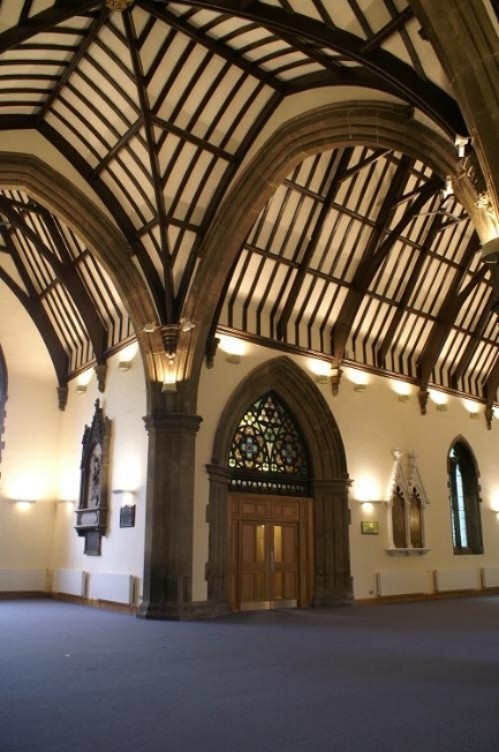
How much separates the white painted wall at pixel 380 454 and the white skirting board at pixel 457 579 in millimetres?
147

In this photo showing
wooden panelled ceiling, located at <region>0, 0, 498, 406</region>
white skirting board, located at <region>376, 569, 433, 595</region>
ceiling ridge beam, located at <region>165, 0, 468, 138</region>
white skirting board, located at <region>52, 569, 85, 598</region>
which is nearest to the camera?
ceiling ridge beam, located at <region>165, 0, 468, 138</region>

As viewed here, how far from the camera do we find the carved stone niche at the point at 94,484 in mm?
11648

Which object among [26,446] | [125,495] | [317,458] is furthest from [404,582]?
[26,446]

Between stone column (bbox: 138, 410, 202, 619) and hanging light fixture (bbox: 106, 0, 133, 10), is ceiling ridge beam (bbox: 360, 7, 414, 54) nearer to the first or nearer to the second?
hanging light fixture (bbox: 106, 0, 133, 10)

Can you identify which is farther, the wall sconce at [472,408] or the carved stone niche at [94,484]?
the wall sconce at [472,408]

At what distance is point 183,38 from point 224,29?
591mm

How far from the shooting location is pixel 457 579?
564 inches

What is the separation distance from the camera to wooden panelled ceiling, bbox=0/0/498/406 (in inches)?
305

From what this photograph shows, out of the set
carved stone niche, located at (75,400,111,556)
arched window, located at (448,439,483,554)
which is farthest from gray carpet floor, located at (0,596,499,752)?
arched window, located at (448,439,483,554)

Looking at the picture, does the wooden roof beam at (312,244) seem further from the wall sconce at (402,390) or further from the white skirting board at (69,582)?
the white skirting board at (69,582)

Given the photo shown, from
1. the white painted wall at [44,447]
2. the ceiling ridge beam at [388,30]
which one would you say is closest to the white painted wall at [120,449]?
the white painted wall at [44,447]

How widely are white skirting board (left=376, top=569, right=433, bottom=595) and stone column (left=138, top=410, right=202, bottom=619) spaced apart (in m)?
4.49

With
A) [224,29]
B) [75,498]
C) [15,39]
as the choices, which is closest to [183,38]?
[224,29]

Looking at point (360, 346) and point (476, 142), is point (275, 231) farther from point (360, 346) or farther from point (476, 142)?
point (476, 142)
